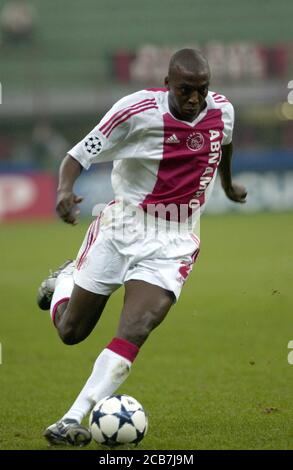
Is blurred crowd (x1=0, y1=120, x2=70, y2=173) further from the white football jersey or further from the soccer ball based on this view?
the soccer ball

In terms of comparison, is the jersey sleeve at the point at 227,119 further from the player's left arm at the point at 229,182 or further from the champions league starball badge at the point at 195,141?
→ the player's left arm at the point at 229,182

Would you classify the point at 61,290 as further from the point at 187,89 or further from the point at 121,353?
the point at 187,89

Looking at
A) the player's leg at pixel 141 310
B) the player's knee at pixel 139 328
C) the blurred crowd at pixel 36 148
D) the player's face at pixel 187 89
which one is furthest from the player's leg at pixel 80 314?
the blurred crowd at pixel 36 148

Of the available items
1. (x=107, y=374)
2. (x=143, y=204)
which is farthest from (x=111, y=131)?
(x=107, y=374)

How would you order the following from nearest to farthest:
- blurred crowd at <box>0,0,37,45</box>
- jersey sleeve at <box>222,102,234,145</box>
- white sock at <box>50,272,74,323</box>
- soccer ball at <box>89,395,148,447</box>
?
1. soccer ball at <box>89,395,148,447</box>
2. jersey sleeve at <box>222,102,234,145</box>
3. white sock at <box>50,272,74,323</box>
4. blurred crowd at <box>0,0,37,45</box>

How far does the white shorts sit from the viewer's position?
535 centimetres

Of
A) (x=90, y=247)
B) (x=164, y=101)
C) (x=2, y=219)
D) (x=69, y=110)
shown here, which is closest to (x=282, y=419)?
(x=90, y=247)

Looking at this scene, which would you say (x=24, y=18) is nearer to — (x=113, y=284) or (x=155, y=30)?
(x=155, y=30)

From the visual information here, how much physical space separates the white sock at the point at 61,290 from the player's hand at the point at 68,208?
3.67ft

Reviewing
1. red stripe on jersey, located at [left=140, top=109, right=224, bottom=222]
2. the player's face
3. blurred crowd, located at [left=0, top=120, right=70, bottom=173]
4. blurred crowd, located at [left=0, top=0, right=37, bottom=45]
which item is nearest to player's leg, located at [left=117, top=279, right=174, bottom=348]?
red stripe on jersey, located at [left=140, top=109, right=224, bottom=222]

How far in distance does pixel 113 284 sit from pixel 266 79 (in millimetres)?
26588

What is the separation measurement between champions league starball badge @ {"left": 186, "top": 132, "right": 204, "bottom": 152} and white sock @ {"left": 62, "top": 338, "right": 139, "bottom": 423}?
3.98 ft

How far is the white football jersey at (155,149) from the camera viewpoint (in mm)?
5332

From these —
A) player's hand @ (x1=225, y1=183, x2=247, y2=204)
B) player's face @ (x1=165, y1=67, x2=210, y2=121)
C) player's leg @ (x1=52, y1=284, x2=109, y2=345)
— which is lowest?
player's leg @ (x1=52, y1=284, x2=109, y2=345)
